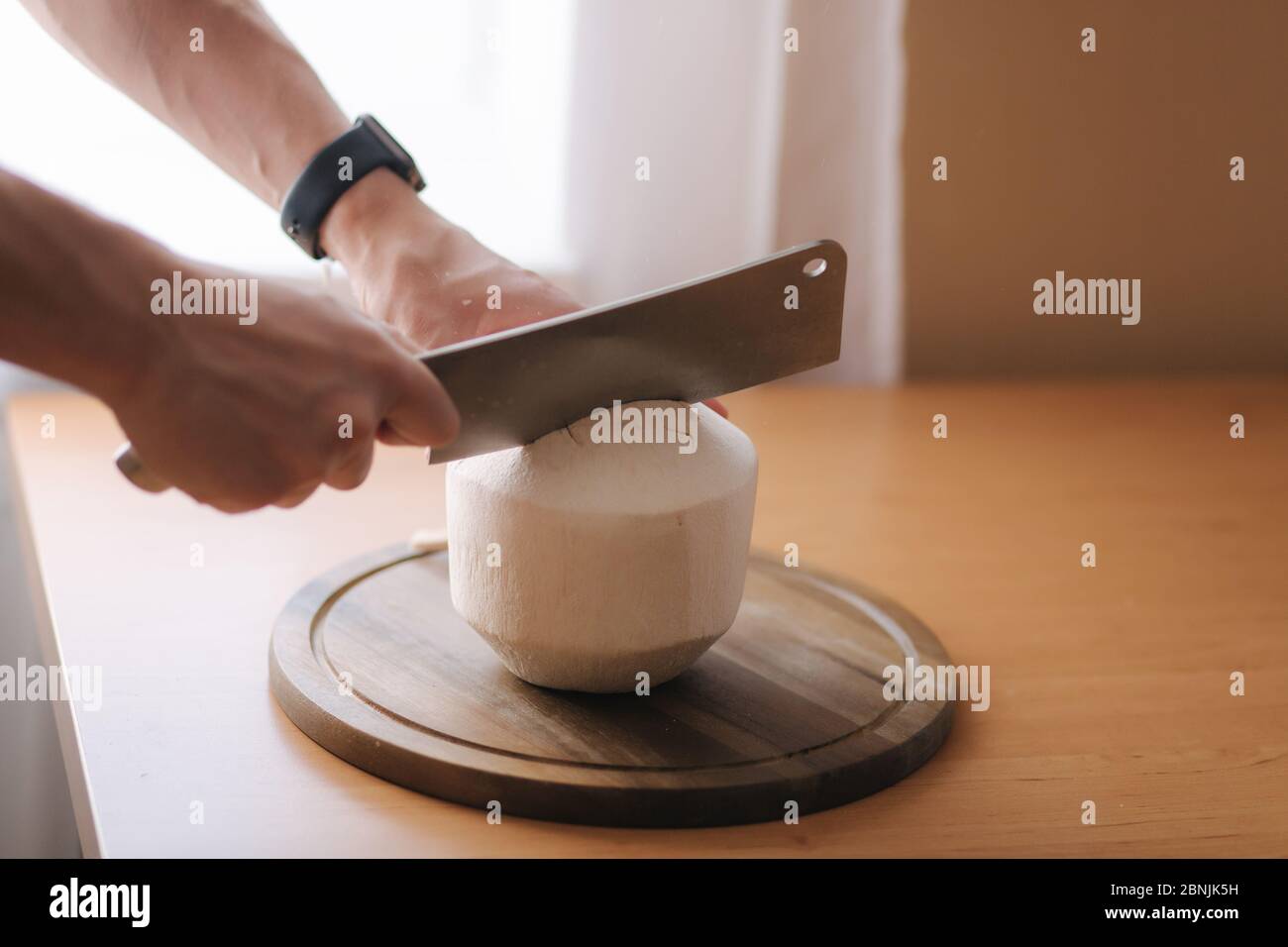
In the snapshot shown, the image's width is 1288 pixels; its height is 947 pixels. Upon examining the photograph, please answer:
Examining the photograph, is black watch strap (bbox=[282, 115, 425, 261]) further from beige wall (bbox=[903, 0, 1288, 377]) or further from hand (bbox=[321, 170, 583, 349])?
beige wall (bbox=[903, 0, 1288, 377])

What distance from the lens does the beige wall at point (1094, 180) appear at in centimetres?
156

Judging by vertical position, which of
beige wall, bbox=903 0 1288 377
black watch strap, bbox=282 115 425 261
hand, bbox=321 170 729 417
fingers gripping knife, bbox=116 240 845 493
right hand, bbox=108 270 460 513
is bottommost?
right hand, bbox=108 270 460 513

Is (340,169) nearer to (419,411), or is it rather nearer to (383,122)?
(419,411)

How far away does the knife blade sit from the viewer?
2.13 ft

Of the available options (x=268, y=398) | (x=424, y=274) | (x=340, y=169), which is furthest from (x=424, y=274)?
(x=268, y=398)

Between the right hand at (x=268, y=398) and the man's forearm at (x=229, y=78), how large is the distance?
36cm

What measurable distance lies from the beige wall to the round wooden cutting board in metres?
0.87

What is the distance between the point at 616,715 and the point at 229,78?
55 centimetres

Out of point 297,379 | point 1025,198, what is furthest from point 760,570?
point 1025,198

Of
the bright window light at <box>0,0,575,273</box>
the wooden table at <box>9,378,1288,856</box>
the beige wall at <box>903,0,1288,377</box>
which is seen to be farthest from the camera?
the beige wall at <box>903,0,1288,377</box>

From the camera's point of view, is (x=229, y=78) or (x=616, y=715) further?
(x=229, y=78)

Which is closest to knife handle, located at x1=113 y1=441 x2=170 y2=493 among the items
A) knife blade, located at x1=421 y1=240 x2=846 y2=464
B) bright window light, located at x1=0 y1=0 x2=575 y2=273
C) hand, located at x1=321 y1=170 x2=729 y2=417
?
knife blade, located at x1=421 y1=240 x2=846 y2=464

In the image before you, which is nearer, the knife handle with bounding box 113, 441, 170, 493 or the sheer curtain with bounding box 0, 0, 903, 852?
the knife handle with bounding box 113, 441, 170, 493

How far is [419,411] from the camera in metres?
0.61
